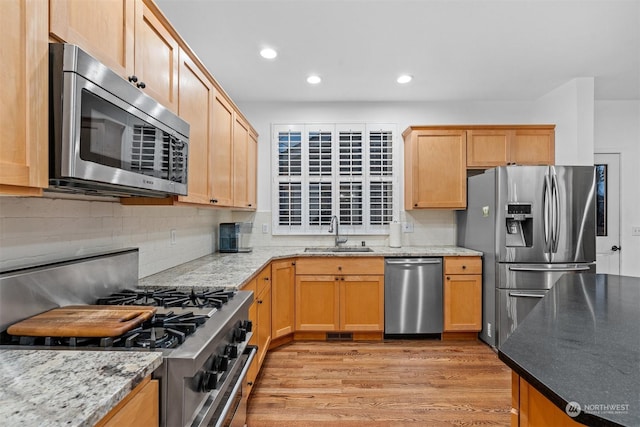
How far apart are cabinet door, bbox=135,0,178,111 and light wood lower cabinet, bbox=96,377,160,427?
3.67 feet

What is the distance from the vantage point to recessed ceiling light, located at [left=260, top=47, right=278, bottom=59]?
9.31 ft

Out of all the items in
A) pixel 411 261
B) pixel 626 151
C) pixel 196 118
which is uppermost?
pixel 626 151

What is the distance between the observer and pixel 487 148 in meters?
3.69

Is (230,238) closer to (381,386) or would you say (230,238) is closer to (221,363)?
(381,386)

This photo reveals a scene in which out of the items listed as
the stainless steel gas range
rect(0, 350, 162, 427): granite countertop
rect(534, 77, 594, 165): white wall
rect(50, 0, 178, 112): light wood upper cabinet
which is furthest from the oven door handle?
rect(534, 77, 594, 165): white wall

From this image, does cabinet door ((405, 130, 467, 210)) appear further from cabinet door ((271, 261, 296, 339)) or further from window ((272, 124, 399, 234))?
cabinet door ((271, 261, 296, 339))

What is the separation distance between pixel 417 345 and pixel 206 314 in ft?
8.44

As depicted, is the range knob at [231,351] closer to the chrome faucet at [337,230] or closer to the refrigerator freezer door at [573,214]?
the chrome faucet at [337,230]

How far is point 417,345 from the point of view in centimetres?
330

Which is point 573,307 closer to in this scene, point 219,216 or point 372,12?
point 372,12

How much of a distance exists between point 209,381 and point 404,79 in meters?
3.20

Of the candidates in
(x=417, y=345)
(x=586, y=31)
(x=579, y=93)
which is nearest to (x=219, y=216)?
(x=417, y=345)

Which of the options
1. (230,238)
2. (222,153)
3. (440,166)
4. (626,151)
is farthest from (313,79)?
(626,151)

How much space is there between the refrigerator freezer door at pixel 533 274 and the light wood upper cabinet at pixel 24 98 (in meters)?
3.34
